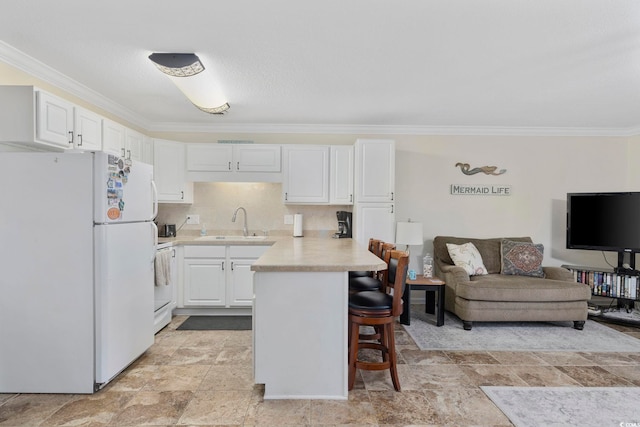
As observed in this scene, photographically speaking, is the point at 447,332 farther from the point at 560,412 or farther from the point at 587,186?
the point at 587,186

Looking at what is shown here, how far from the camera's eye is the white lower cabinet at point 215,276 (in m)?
3.98

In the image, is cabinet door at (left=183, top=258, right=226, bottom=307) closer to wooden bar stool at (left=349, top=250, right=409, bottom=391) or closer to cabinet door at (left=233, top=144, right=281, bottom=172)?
cabinet door at (left=233, top=144, right=281, bottom=172)

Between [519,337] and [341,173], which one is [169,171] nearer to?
[341,173]

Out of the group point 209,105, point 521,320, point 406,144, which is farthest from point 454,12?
point 521,320

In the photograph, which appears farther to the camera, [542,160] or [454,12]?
[542,160]

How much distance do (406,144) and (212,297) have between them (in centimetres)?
319

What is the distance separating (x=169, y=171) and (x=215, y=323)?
1.94 metres

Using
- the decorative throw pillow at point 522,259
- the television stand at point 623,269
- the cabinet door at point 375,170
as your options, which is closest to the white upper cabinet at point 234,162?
the cabinet door at point 375,170

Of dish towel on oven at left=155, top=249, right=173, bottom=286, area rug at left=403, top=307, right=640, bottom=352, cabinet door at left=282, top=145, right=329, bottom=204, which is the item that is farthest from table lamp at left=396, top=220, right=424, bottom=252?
dish towel on oven at left=155, top=249, right=173, bottom=286

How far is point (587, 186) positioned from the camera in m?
4.64

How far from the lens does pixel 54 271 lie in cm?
228

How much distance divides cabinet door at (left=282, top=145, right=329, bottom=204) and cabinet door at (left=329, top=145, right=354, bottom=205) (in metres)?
0.08

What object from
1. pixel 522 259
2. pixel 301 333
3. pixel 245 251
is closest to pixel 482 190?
pixel 522 259

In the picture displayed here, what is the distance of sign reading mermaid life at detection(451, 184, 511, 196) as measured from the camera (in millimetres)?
4617
